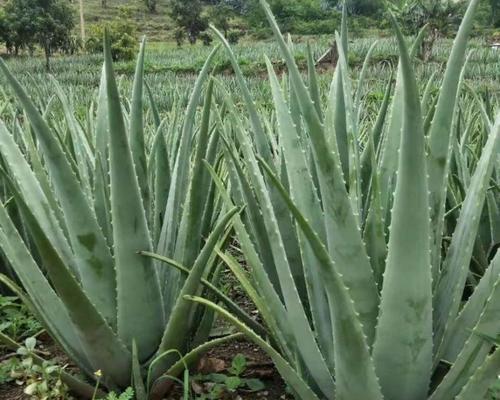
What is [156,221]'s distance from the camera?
3.93 feet

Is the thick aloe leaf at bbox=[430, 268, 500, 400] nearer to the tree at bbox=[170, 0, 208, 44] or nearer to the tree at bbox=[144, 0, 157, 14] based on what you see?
the tree at bbox=[170, 0, 208, 44]

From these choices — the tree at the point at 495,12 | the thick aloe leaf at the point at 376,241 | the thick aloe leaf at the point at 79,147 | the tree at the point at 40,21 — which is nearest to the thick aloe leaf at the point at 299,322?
the thick aloe leaf at the point at 376,241

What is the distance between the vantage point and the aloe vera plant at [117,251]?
2.95ft

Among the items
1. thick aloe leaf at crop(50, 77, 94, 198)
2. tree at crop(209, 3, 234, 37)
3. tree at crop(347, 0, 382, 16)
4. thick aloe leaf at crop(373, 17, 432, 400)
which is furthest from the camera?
tree at crop(347, 0, 382, 16)

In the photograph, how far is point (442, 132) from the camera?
2.73ft

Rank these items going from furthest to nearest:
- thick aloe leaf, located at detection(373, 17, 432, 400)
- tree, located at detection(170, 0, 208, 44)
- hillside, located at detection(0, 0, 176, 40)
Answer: hillside, located at detection(0, 0, 176, 40) → tree, located at detection(170, 0, 208, 44) → thick aloe leaf, located at detection(373, 17, 432, 400)

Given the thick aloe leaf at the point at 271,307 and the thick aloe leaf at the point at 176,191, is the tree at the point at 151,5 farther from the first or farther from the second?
the thick aloe leaf at the point at 271,307

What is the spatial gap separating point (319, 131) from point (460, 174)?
85 centimetres

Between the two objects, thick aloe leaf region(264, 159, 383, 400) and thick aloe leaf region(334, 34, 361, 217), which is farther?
thick aloe leaf region(334, 34, 361, 217)

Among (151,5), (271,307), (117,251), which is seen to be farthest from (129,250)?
(151,5)

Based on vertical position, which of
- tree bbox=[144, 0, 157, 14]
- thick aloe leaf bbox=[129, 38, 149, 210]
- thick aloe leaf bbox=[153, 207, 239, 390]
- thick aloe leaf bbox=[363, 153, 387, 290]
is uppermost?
tree bbox=[144, 0, 157, 14]

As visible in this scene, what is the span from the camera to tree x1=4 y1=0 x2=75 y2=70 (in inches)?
794

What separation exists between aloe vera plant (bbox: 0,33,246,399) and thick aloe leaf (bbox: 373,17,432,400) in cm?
25

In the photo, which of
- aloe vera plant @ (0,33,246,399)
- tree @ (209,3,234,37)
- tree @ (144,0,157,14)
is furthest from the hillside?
aloe vera plant @ (0,33,246,399)
